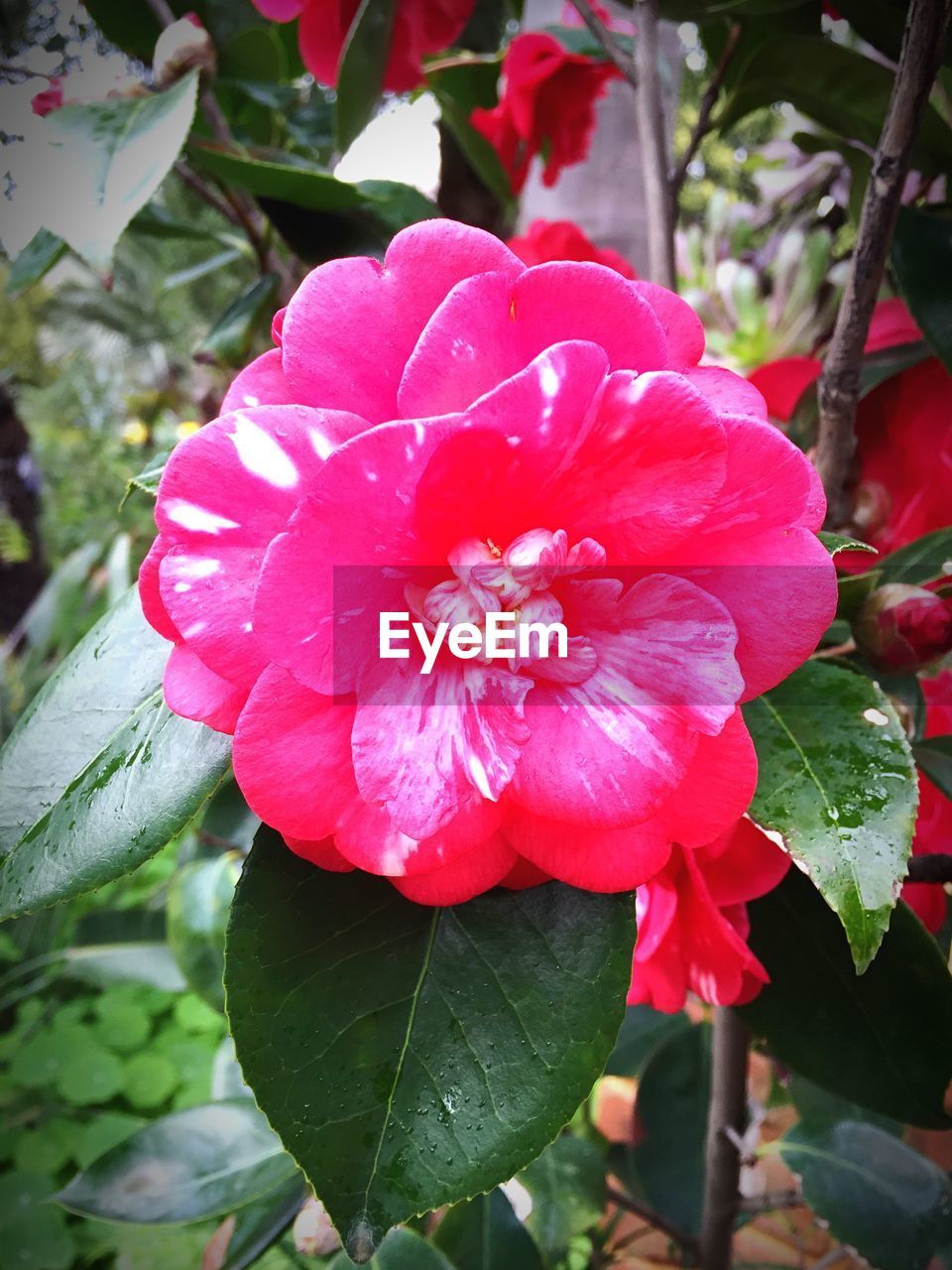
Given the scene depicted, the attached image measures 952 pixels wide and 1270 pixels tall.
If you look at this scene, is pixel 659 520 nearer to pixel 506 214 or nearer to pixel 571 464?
pixel 571 464

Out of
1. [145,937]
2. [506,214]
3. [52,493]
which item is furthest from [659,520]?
[52,493]

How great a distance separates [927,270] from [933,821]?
0.32 metres

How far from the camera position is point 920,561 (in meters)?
0.49

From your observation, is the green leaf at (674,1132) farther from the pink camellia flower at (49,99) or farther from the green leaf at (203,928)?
the pink camellia flower at (49,99)

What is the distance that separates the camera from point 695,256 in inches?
49.6

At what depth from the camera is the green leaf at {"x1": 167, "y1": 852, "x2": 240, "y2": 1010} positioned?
2.41 ft

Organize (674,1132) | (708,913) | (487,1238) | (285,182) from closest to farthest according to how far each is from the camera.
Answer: (708,913) → (285,182) → (487,1238) → (674,1132)

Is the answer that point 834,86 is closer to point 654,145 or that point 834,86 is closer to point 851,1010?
point 654,145

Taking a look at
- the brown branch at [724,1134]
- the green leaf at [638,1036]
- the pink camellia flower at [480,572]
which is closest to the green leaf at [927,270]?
the pink camellia flower at [480,572]

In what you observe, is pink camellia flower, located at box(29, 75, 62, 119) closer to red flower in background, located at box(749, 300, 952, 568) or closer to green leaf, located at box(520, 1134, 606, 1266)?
red flower in background, located at box(749, 300, 952, 568)

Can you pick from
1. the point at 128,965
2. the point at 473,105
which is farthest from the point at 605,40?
the point at 128,965

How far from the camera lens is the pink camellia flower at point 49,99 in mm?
473

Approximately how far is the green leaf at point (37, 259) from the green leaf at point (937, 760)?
22.7 inches

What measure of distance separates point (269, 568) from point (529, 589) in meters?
0.09
